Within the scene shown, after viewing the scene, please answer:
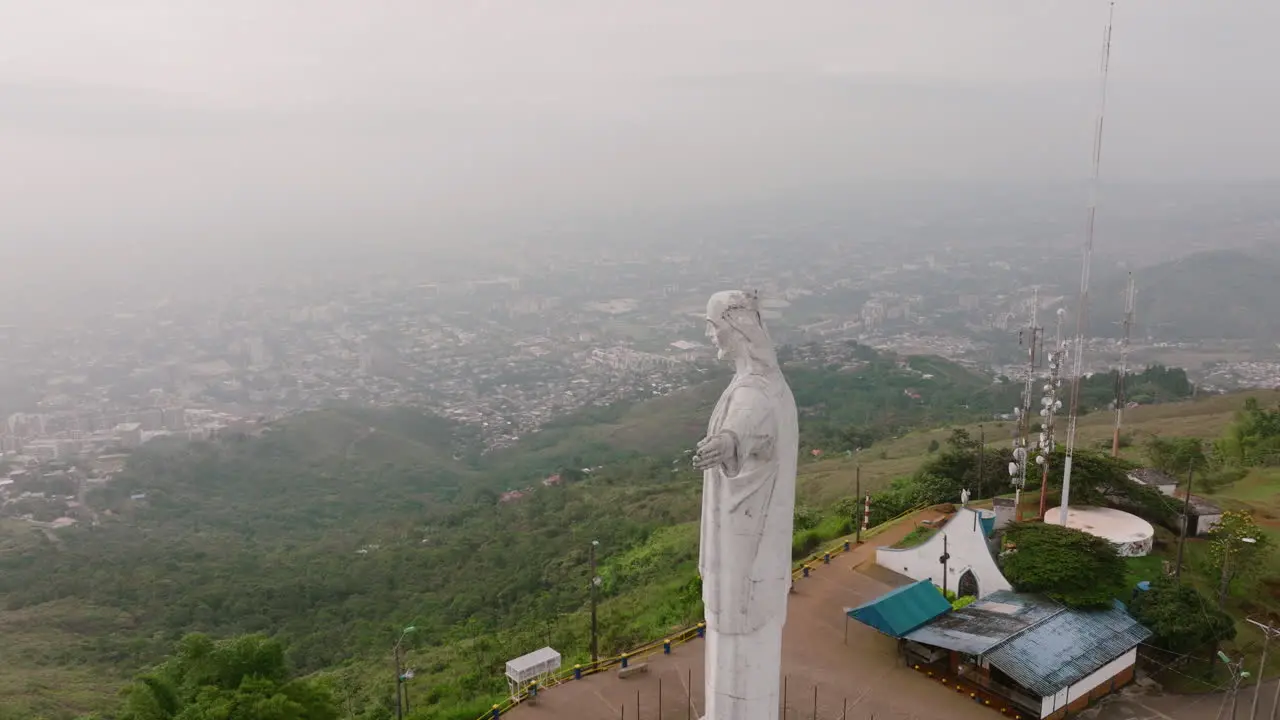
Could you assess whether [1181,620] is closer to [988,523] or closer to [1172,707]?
[1172,707]

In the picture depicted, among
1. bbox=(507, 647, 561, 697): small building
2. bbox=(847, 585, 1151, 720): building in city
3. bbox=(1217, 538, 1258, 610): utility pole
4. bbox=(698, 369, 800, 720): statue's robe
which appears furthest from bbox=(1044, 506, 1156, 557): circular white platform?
bbox=(698, 369, 800, 720): statue's robe

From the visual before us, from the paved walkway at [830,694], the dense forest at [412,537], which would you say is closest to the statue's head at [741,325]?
the paved walkway at [830,694]

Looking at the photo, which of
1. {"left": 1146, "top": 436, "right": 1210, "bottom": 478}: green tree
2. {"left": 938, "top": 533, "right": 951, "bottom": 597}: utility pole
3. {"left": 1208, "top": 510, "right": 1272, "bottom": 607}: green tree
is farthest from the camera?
{"left": 1146, "top": 436, "right": 1210, "bottom": 478}: green tree

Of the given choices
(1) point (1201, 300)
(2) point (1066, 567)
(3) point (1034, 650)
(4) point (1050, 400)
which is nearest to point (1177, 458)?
(4) point (1050, 400)

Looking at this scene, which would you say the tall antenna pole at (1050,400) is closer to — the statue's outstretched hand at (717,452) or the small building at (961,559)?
the small building at (961,559)

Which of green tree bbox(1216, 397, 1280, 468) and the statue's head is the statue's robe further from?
green tree bbox(1216, 397, 1280, 468)

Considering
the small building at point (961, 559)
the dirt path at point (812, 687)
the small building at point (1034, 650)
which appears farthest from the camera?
the small building at point (961, 559)
